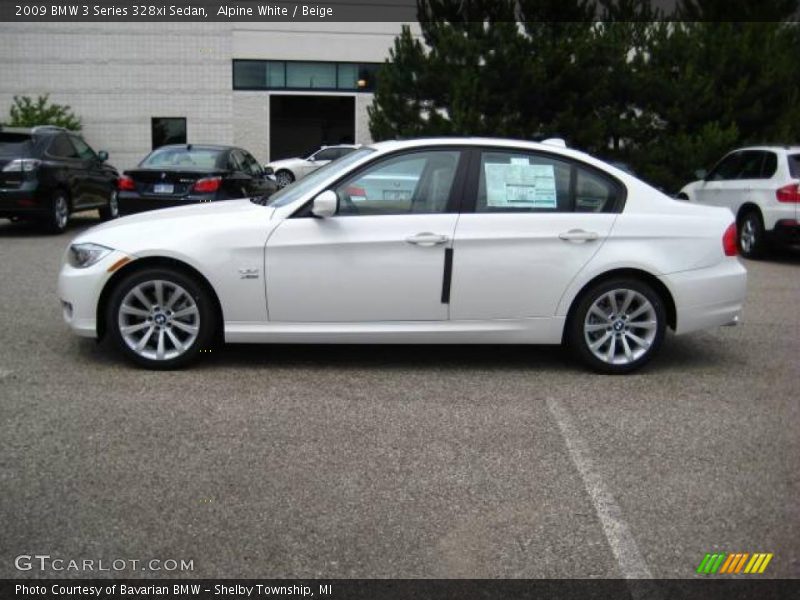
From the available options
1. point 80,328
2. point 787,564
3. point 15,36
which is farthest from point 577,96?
point 15,36

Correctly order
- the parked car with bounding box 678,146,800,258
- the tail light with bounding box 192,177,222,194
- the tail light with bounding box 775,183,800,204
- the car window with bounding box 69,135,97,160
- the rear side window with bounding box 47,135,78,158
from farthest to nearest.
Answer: the car window with bounding box 69,135,97,160
the rear side window with bounding box 47,135,78,158
the tail light with bounding box 192,177,222,194
the parked car with bounding box 678,146,800,258
the tail light with bounding box 775,183,800,204

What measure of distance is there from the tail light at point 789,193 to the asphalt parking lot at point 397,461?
6018mm

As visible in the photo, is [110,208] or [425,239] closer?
[425,239]

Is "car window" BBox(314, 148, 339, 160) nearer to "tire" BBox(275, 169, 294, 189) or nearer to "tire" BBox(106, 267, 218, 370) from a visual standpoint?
"tire" BBox(275, 169, 294, 189)

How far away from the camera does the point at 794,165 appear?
41.7 ft

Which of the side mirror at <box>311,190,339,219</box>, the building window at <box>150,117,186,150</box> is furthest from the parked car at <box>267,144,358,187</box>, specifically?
the side mirror at <box>311,190,339,219</box>

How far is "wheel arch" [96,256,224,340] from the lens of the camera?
6.23 metres

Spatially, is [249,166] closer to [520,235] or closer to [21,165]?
[21,165]

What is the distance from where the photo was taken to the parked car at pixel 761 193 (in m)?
12.6

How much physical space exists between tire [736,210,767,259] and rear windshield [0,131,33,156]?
35.0ft

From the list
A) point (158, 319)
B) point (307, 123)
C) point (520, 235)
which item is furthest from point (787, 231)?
point (307, 123)

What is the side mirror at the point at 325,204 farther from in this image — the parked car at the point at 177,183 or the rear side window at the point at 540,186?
the parked car at the point at 177,183

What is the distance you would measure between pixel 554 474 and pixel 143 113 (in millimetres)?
33752

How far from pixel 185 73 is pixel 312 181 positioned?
102 feet
